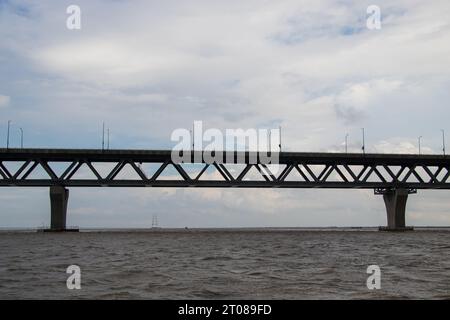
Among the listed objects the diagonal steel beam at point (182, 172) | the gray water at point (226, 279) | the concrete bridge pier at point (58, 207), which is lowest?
the gray water at point (226, 279)

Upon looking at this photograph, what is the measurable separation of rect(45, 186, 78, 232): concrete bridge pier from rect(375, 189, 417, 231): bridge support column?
57043 mm

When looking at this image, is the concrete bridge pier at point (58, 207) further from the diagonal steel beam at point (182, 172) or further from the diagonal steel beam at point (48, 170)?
the diagonal steel beam at point (182, 172)

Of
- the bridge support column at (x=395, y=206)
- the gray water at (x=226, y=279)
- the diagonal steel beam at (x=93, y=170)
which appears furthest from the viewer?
the bridge support column at (x=395, y=206)

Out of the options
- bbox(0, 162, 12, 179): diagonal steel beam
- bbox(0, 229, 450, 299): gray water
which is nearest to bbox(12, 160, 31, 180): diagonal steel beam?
bbox(0, 162, 12, 179): diagonal steel beam

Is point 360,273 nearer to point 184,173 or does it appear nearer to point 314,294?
point 314,294

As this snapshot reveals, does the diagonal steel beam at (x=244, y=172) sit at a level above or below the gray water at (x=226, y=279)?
above

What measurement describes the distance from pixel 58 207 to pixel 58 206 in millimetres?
321

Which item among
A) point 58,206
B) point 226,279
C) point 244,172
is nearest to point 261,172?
point 244,172

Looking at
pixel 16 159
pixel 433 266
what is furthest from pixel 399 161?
pixel 433 266

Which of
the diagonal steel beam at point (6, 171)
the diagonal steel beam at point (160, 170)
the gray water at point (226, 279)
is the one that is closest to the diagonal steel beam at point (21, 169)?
the diagonal steel beam at point (6, 171)

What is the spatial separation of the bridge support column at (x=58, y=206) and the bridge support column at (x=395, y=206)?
57.0 meters

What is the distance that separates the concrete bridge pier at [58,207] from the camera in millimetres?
94500

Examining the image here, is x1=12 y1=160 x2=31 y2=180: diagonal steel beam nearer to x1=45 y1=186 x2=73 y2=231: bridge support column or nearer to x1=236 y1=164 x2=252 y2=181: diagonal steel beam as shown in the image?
x1=45 y1=186 x2=73 y2=231: bridge support column
